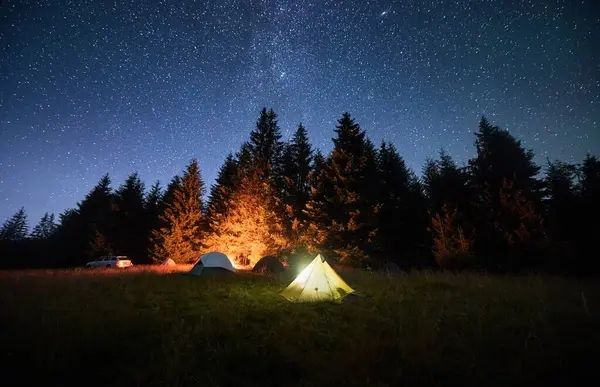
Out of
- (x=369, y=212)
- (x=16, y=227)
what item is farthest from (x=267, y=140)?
(x=16, y=227)

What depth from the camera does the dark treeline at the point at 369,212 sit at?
23688 mm

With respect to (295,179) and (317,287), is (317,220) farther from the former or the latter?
(317,287)

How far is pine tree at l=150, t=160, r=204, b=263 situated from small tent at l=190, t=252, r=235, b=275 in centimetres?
1723

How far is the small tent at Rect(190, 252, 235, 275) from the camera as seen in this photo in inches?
787

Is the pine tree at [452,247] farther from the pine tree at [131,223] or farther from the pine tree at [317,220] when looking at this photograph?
the pine tree at [131,223]

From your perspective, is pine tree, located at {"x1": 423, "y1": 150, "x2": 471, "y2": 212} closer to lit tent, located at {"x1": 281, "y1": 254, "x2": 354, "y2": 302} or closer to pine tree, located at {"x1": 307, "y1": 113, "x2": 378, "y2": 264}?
pine tree, located at {"x1": 307, "y1": 113, "x2": 378, "y2": 264}

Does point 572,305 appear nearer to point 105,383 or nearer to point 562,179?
point 105,383

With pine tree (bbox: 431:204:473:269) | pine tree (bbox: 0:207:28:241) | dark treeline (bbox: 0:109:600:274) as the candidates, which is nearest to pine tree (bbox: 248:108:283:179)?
dark treeline (bbox: 0:109:600:274)

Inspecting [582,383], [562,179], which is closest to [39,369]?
[582,383]

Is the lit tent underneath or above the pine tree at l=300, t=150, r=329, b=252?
underneath

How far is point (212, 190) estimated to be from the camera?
47062 mm

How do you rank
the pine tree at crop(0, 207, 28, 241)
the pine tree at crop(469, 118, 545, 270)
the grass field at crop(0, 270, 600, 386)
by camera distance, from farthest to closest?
the pine tree at crop(0, 207, 28, 241) → the pine tree at crop(469, 118, 545, 270) → the grass field at crop(0, 270, 600, 386)

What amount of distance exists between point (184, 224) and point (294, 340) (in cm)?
3369

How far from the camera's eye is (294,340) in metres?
6.39
